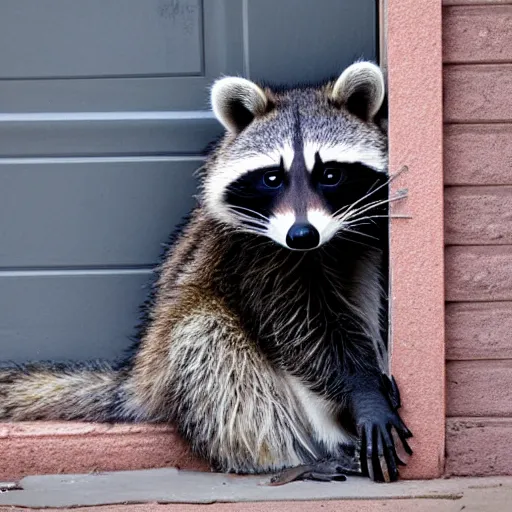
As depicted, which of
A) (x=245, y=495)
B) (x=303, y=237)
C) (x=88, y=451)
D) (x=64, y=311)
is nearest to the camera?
(x=303, y=237)

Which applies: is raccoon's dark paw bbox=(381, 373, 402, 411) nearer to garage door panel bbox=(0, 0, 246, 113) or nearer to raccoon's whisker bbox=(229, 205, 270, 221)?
raccoon's whisker bbox=(229, 205, 270, 221)

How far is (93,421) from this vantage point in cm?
394

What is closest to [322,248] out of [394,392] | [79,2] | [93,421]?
[394,392]

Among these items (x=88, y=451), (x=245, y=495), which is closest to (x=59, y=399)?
(x=88, y=451)

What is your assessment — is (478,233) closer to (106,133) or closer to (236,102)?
(236,102)

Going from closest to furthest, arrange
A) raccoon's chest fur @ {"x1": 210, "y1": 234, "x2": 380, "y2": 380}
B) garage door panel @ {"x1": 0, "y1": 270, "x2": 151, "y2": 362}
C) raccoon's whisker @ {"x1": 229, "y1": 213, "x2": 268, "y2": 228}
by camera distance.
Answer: raccoon's whisker @ {"x1": 229, "y1": 213, "x2": 268, "y2": 228}
raccoon's chest fur @ {"x1": 210, "y1": 234, "x2": 380, "y2": 380}
garage door panel @ {"x1": 0, "y1": 270, "x2": 151, "y2": 362}

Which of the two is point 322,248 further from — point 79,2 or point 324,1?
point 79,2

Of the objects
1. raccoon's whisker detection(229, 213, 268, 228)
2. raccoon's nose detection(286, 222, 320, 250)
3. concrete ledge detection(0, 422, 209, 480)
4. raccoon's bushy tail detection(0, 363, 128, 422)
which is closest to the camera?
raccoon's nose detection(286, 222, 320, 250)

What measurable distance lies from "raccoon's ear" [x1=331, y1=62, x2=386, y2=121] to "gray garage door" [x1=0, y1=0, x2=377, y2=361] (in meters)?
0.31

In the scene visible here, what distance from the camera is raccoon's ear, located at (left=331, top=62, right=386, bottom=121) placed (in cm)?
356

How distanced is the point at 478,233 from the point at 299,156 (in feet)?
2.13

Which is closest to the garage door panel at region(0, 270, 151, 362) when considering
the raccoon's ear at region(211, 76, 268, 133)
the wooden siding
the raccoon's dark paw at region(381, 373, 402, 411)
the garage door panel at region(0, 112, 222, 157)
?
the garage door panel at region(0, 112, 222, 157)

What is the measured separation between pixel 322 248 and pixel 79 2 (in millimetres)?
1307

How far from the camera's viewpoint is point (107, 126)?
4.02 meters
